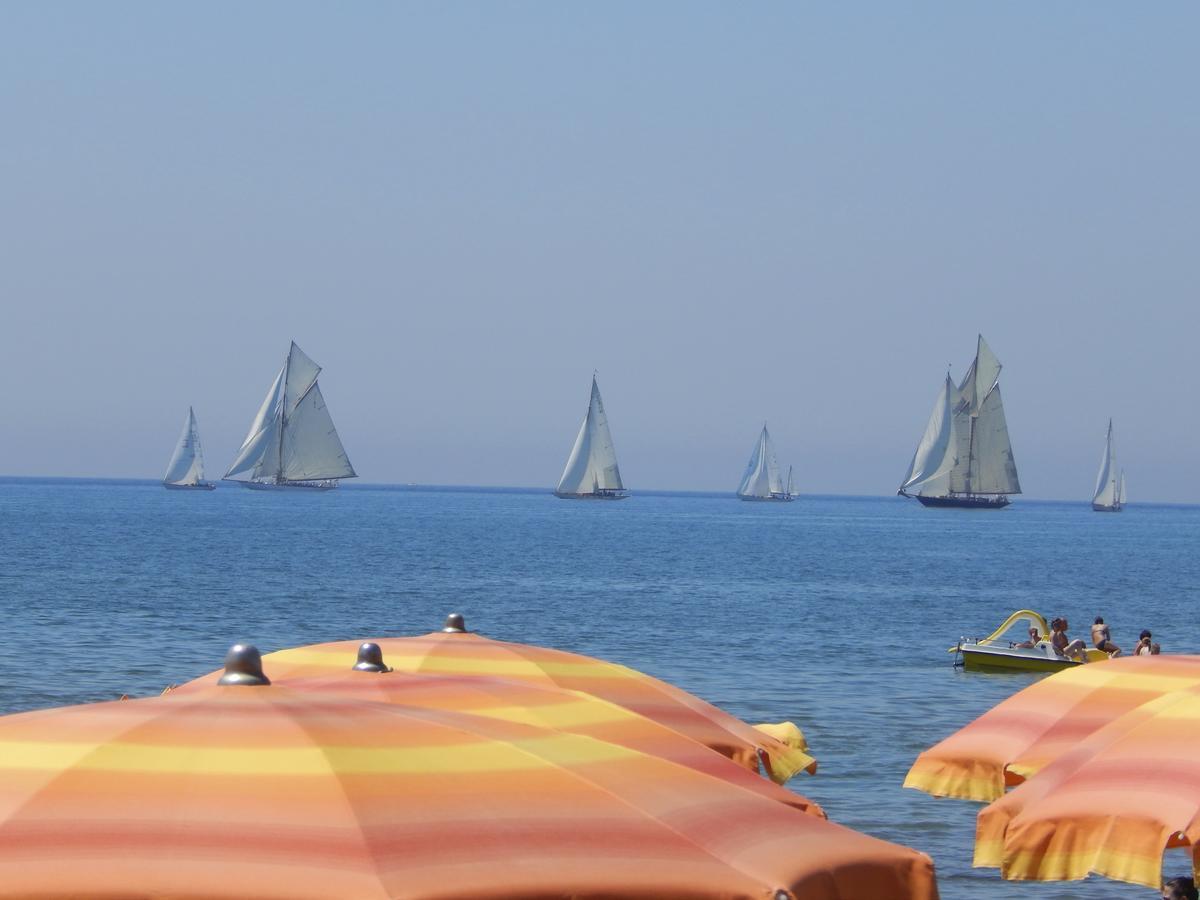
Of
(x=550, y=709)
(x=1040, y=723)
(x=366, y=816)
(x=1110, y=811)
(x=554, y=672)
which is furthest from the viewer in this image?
(x=1040, y=723)

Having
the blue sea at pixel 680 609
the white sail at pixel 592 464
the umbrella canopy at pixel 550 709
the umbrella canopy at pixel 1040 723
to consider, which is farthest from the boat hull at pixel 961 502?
the umbrella canopy at pixel 550 709

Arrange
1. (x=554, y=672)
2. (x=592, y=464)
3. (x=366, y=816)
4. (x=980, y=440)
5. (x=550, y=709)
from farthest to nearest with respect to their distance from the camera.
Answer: (x=592, y=464)
(x=980, y=440)
(x=554, y=672)
(x=550, y=709)
(x=366, y=816)

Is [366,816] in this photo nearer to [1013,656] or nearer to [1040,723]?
[1040,723]

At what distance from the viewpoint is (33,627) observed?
44.9 m

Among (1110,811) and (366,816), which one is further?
(1110,811)

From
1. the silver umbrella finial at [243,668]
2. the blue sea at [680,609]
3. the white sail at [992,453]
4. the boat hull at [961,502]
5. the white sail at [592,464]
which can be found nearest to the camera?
the silver umbrella finial at [243,668]

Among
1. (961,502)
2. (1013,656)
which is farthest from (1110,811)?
(961,502)

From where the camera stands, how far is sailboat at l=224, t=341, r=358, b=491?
149 metres

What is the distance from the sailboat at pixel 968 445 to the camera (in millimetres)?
137000

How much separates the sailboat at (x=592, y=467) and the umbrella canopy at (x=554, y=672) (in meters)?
161

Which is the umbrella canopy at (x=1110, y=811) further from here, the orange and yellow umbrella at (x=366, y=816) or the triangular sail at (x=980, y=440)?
the triangular sail at (x=980, y=440)

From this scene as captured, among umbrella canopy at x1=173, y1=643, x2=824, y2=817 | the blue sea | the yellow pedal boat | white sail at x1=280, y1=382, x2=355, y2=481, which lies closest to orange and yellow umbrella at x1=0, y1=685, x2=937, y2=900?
umbrella canopy at x1=173, y1=643, x2=824, y2=817

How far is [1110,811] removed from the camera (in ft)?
26.0

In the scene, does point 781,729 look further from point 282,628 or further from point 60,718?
point 282,628
